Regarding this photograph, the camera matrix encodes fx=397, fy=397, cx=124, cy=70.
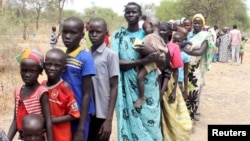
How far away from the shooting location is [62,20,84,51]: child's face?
246 centimetres

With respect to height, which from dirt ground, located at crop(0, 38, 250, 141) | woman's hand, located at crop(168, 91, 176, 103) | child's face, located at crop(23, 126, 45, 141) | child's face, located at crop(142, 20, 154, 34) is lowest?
dirt ground, located at crop(0, 38, 250, 141)

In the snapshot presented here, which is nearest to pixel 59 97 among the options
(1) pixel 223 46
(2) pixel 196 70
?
(2) pixel 196 70

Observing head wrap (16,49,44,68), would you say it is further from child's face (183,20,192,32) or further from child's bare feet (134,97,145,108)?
child's face (183,20,192,32)

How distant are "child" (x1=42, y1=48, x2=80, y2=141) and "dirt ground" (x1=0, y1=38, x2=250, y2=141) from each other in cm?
256

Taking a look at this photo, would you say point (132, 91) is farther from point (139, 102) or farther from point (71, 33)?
point (71, 33)

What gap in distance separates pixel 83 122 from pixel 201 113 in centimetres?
457

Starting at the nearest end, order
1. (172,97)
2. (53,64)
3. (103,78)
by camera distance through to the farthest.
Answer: (53,64) → (103,78) → (172,97)

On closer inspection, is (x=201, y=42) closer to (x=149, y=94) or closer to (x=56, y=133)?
(x=149, y=94)

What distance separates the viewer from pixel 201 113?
6766 millimetres

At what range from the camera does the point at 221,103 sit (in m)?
7.85

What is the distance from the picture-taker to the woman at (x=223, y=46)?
51.6ft

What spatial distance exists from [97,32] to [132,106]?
0.82 metres

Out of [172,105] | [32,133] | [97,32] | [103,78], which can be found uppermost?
[97,32]

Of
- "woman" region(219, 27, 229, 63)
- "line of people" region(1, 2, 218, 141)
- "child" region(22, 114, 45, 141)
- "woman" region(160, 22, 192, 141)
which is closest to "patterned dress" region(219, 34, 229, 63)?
"woman" region(219, 27, 229, 63)
